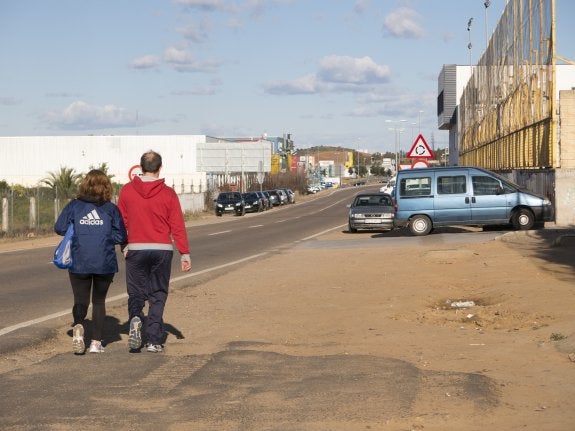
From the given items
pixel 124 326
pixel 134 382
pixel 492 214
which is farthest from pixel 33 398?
pixel 492 214

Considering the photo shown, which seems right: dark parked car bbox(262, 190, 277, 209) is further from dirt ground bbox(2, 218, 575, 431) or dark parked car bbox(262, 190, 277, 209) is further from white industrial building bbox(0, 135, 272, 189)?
dirt ground bbox(2, 218, 575, 431)

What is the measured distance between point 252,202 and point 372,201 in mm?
33087

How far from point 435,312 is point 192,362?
14.6ft

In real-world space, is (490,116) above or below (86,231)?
above

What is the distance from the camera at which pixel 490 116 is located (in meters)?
48.9

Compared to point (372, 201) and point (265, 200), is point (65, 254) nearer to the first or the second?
point (372, 201)

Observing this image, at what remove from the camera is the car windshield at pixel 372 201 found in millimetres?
34844

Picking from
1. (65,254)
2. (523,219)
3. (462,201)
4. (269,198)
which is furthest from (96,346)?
(269,198)

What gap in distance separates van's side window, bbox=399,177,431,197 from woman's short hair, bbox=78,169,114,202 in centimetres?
1939

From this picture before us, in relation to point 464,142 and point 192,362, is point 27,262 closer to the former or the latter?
point 192,362

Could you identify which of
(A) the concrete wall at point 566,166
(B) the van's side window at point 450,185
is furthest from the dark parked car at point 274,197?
(A) the concrete wall at point 566,166

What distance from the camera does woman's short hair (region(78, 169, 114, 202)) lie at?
8883mm

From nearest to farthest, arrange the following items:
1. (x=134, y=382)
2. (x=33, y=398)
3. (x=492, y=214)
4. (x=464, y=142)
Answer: (x=33, y=398)
(x=134, y=382)
(x=492, y=214)
(x=464, y=142)

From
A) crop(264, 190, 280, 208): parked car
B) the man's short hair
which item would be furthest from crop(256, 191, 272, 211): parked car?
the man's short hair
